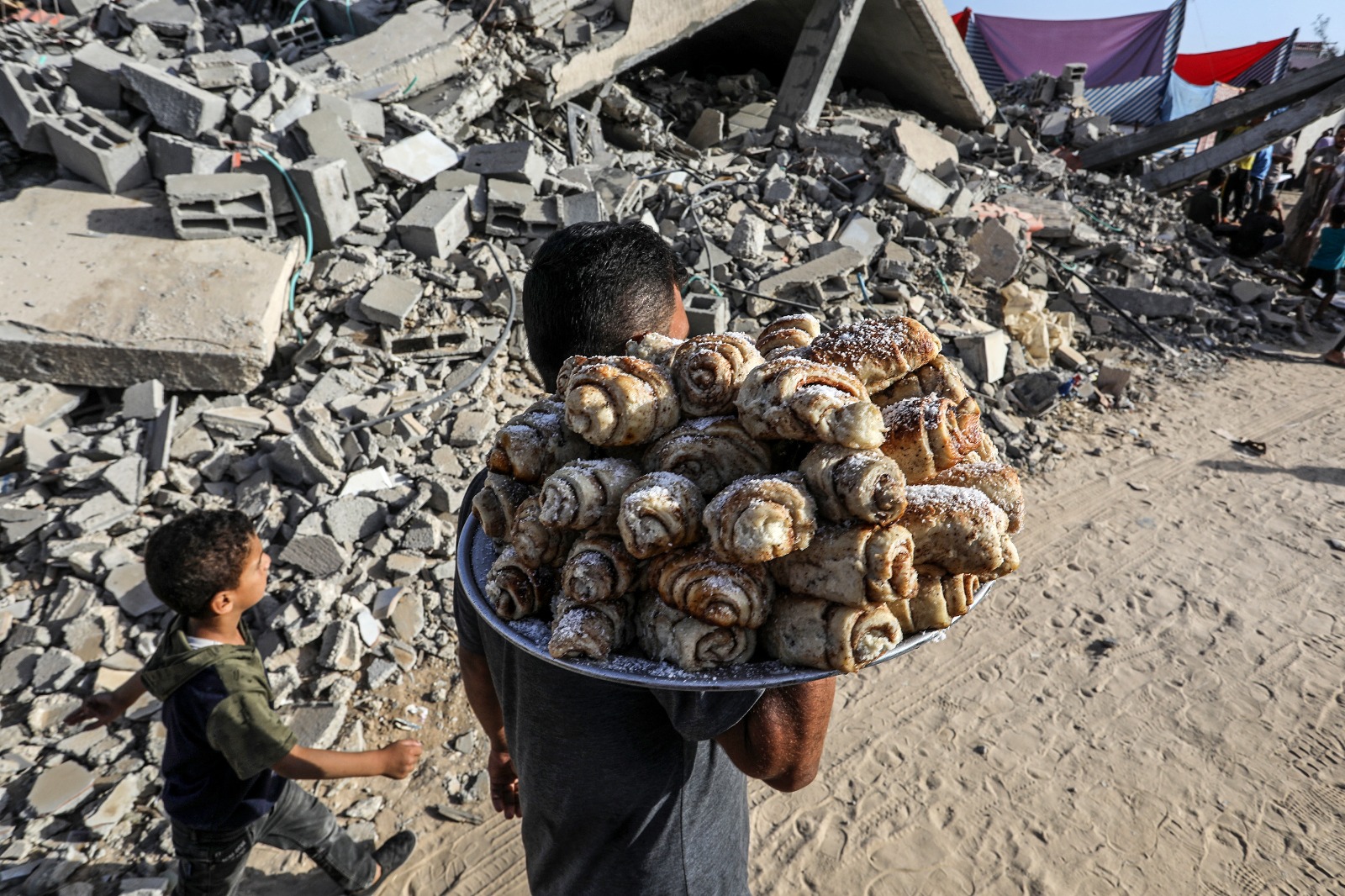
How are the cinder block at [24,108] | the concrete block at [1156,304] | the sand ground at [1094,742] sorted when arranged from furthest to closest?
1. the concrete block at [1156,304]
2. the cinder block at [24,108]
3. the sand ground at [1094,742]

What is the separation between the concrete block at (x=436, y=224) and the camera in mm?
6000

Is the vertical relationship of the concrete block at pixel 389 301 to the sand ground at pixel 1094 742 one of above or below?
above

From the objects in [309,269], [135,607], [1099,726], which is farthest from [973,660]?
[309,269]

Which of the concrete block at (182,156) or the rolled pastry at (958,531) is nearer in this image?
the rolled pastry at (958,531)

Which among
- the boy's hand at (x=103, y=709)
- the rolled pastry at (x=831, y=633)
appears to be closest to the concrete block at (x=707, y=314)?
the boy's hand at (x=103, y=709)

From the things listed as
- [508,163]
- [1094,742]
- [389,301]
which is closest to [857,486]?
[1094,742]

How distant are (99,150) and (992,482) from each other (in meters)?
6.98

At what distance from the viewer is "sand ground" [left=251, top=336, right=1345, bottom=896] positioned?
325 cm

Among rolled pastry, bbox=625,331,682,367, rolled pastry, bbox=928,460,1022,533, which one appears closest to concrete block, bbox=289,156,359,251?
rolled pastry, bbox=625,331,682,367

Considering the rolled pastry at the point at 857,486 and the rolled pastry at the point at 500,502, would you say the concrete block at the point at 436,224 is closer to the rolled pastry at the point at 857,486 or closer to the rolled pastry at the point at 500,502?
the rolled pastry at the point at 500,502

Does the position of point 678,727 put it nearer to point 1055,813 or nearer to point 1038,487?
point 1055,813

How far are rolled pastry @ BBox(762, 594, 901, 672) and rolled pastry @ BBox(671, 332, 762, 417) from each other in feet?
1.13

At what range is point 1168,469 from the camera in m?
6.25

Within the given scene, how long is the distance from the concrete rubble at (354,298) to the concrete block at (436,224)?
3 centimetres
